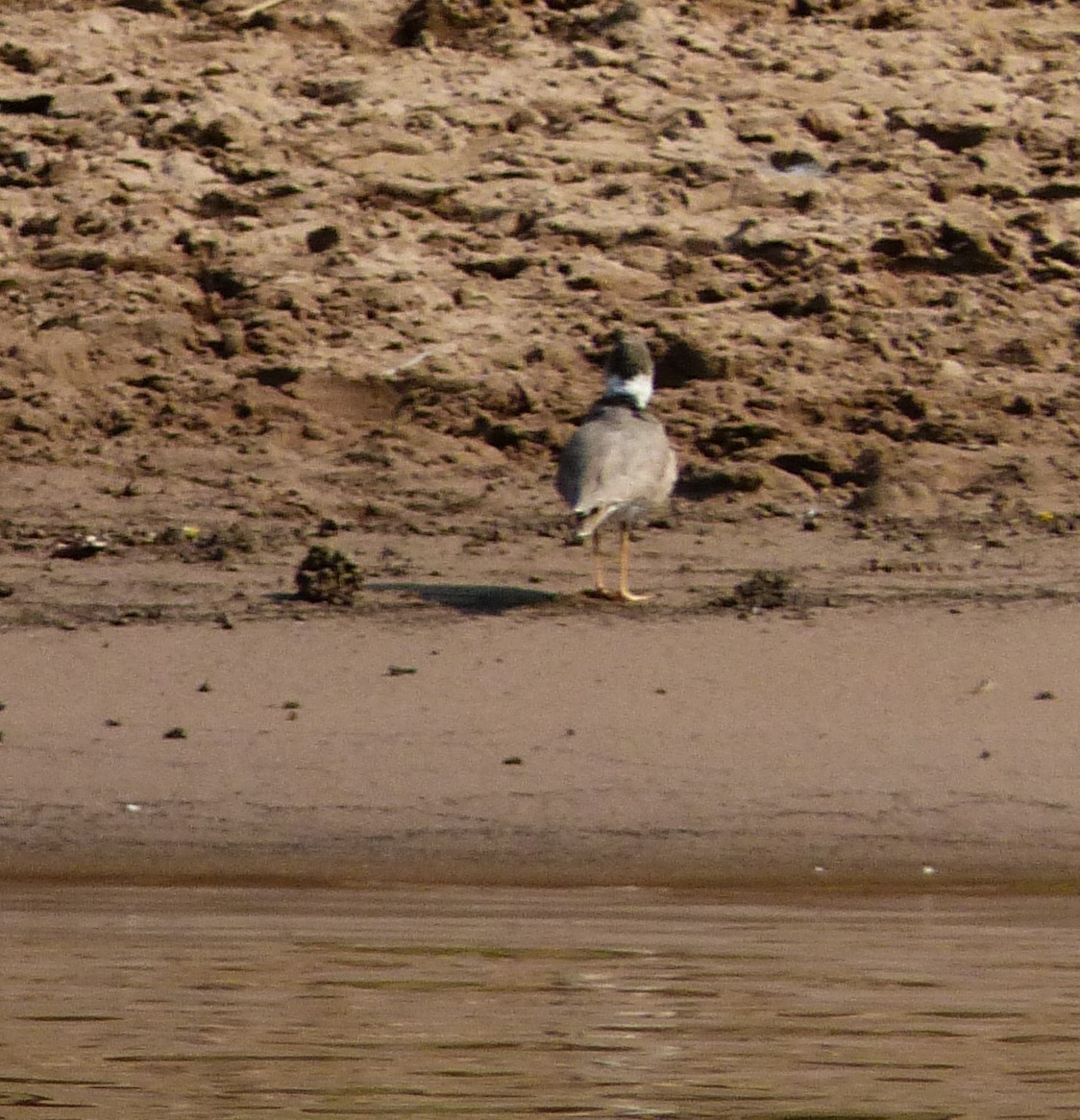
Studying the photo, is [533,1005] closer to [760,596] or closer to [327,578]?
[760,596]

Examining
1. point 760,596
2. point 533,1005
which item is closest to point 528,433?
point 760,596

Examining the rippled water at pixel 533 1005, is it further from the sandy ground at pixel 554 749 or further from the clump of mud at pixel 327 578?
the clump of mud at pixel 327 578

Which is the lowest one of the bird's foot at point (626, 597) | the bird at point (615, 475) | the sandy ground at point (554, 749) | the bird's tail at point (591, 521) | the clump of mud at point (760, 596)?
the sandy ground at point (554, 749)

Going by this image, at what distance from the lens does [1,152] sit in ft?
49.6

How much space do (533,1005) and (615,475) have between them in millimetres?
5228

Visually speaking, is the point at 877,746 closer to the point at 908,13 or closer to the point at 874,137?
the point at 874,137

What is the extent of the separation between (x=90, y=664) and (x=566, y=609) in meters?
1.80

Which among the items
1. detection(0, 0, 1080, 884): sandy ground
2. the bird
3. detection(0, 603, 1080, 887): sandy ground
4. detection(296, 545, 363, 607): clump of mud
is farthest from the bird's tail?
detection(296, 545, 363, 607): clump of mud

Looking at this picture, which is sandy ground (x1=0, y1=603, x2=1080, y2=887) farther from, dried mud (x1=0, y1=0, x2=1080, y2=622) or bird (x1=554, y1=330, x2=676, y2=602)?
dried mud (x1=0, y1=0, x2=1080, y2=622)

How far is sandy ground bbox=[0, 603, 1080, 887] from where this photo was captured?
8.33 m

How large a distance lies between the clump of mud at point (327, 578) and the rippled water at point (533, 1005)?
119 inches

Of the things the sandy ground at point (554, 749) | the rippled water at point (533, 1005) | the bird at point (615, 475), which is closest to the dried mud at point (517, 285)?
the bird at point (615, 475)

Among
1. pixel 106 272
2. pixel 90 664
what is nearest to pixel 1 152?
pixel 106 272

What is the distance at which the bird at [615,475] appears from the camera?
11219mm
